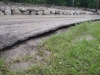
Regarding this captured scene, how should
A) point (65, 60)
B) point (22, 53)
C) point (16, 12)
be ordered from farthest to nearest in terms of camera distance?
1. point (16, 12)
2. point (22, 53)
3. point (65, 60)

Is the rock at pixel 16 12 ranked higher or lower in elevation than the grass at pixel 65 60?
higher

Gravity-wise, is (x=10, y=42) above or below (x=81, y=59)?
above

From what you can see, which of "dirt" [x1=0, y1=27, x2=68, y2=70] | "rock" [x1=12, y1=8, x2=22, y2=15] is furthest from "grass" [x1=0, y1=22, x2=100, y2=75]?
"rock" [x1=12, y1=8, x2=22, y2=15]

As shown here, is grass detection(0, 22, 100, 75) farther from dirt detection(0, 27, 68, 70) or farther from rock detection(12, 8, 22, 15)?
rock detection(12, 8, 22, 15)

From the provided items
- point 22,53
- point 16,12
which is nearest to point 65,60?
point 22,53

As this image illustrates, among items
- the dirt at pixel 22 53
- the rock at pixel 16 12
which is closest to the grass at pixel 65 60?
the dirt at pixel 22 53

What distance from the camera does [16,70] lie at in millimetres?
2219

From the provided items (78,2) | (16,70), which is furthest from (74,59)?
(78,2)

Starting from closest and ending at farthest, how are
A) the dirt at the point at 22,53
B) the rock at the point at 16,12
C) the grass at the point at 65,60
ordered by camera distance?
1. the grass at the point at 65,60
2. the dirt at the point at 22,53
3. the rock at the point at 16,12

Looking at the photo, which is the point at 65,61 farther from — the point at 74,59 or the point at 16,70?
the point at 16,70

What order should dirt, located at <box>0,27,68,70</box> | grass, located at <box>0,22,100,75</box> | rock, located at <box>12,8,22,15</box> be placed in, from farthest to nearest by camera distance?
1. rock, located at <box>12,8,22,15</box>
2. dirt, located at <box>0,27,68,70</box>
3. grass, located at <box>0,22,100,75</box>

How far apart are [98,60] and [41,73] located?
1.12 meters

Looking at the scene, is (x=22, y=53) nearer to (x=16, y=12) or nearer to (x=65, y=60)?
→ (x=65, y=60)

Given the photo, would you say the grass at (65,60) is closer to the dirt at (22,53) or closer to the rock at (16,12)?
the dirt at (22,53)
